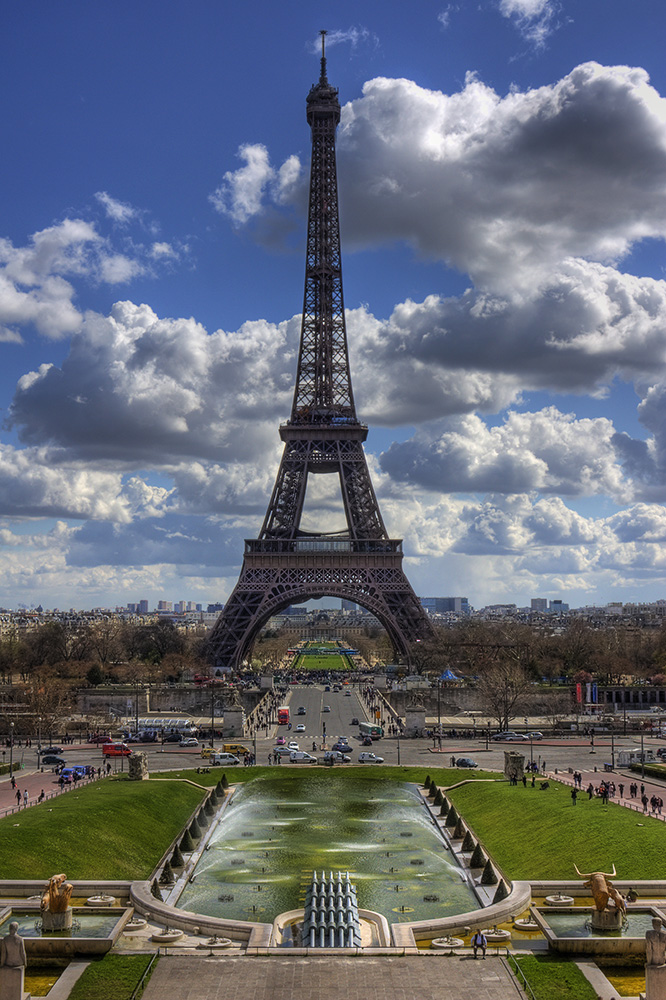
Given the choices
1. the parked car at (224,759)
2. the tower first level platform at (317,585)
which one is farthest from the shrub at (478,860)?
the tower first level platform at (317,585)

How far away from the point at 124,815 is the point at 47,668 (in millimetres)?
82526

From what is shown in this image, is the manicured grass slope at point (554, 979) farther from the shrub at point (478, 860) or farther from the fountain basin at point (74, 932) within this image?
the fountain basin at point (74, 932)

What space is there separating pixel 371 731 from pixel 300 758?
16309 millimetres

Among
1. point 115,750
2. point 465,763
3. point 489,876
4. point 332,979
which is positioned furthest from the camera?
point 115,750

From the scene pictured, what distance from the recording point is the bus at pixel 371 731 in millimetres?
89938

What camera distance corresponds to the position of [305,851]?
161ft

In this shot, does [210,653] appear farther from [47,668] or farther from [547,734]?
[547,734]

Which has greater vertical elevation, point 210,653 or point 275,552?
point 275,552

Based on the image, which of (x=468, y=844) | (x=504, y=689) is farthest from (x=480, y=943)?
(x=504, y=689)

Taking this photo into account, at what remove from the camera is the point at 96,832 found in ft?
160

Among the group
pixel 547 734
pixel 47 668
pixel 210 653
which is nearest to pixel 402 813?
pixel 547 734

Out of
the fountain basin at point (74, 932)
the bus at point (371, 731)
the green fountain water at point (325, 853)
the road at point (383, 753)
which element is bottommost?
the green fountain water at point (325, 853)

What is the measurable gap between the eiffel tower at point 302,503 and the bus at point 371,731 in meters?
24.3

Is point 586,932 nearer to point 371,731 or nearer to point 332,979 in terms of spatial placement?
point 332,979
